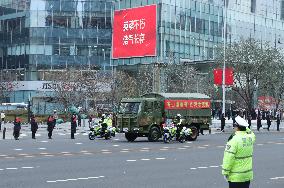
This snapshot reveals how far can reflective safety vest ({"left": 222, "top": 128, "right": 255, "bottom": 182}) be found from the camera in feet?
27.4

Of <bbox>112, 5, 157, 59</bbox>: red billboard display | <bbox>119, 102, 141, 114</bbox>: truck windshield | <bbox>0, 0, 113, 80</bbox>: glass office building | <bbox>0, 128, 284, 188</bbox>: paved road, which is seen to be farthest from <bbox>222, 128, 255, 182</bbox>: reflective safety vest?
<bbox>0, 0, 113, 80</bbox>: glass office building

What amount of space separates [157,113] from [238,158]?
25857 mm

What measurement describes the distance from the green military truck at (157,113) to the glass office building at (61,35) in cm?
5301

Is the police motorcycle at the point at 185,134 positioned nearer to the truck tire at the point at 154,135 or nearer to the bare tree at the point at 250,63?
the truck tire at the point at 154,135

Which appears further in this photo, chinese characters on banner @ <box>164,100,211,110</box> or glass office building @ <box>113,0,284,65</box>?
glass office building @ <box>113,0,284,65</box>

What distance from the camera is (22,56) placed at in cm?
9169

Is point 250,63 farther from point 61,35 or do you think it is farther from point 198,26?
point 61,35

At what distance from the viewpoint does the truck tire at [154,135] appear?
109ft

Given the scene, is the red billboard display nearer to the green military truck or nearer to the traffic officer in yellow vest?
the green military truck

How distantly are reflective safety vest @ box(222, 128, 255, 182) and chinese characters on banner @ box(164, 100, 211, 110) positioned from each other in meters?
26.7

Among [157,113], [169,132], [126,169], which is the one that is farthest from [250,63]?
[126,169]

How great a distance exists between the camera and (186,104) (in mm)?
36625

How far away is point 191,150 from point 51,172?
11.0 m

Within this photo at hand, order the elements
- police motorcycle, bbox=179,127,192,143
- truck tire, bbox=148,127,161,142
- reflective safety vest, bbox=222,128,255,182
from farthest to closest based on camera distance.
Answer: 1. truck tire, bbox=148,127,161,142
2. police motorcycle, bbox=179,127,192,143
3. reflective safety vest, bbox=222,128,255,182
